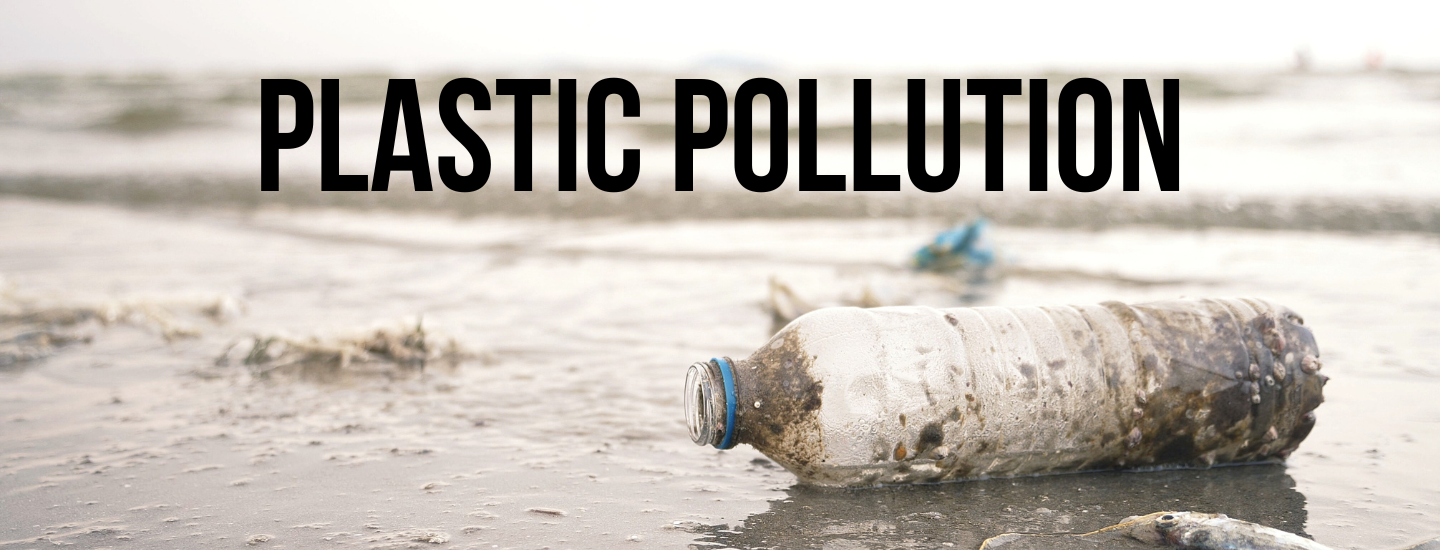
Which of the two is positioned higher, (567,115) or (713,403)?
(567,115)

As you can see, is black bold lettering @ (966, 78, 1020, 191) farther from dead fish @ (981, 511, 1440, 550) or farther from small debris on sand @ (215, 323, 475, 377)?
dead fish @ (981, 511, 1440, 550)

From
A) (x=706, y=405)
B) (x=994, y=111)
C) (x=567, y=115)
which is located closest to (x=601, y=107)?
(x=567, y=115)

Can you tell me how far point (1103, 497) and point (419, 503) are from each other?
5.99 ft

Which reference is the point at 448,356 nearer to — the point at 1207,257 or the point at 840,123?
the point at 1207,257

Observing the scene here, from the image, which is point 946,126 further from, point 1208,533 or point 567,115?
point 1208,533

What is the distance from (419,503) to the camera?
Answer: 9.40 feet

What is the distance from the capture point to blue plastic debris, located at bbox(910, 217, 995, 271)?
266 inches

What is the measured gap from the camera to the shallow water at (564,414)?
2729 mm

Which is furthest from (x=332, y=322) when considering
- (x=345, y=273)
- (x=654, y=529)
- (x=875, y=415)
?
(x=875, y=415)

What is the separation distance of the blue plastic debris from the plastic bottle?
3.67 meters

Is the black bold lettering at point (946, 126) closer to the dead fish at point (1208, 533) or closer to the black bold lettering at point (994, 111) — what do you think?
the black bold lettering at point (994, 111)

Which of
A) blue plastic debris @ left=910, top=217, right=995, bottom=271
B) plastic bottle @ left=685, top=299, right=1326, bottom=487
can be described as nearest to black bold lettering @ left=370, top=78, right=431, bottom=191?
blue plastic debris @ left=910, top=217, right=995, bottom=271

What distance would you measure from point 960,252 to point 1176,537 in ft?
14.6

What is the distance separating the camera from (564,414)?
12.4 ft
